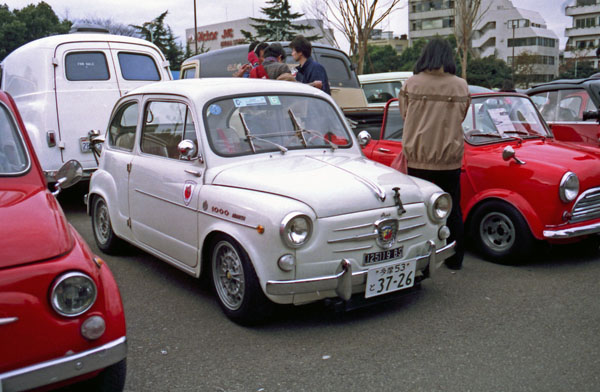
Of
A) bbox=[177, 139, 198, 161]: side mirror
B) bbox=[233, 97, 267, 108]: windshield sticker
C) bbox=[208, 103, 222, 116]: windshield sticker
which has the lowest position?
bbox=[177, 139, 198, 161]: side mirror

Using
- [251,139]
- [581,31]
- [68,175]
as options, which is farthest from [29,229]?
[581,31]

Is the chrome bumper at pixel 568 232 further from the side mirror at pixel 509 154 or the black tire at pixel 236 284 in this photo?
the black tire at pixel 236 284

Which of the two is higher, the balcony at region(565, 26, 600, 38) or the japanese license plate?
the balcony at region(565, 26, 600, 38)

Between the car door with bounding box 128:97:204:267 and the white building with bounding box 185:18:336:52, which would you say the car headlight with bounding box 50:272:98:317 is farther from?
the white building with bounding box 185:18:336:52

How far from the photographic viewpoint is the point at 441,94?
5152 millimetres

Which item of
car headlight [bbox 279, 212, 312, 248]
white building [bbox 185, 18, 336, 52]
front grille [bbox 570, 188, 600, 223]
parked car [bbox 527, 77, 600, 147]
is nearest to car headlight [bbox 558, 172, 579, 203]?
front grille [bbox 570, 188, 600, 223]

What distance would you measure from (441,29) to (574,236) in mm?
86313

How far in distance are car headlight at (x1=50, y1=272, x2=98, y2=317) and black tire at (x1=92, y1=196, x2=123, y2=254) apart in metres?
3.38

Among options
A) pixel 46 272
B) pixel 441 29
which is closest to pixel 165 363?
pixel 46 272

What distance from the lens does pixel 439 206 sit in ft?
14.6

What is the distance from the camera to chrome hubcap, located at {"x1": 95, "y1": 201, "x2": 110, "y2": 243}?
5936 mm

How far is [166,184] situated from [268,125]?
0.95 metres

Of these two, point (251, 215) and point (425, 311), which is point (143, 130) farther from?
point (425, 311)

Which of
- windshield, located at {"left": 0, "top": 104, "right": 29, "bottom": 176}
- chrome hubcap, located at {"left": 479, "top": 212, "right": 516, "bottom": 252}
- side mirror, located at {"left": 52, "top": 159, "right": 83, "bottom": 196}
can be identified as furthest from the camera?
chrome hubcap, located at {"left": 479, "top": 212, "right": 516, "bottom": 252}
